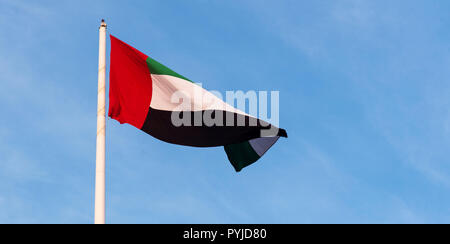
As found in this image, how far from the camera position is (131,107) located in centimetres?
2019

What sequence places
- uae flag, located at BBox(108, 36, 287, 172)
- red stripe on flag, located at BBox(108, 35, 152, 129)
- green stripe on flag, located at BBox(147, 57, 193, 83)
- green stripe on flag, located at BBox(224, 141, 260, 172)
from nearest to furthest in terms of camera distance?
red stripe on flag, located at BBox(108, 35, 152, 129), uae flag, located at BBox(108, 36, 287, 172), green stripe on flag, located at BBox(147, 57, 193, 83), green stripe on flag, located at BBox(224, 141, 260, 172)

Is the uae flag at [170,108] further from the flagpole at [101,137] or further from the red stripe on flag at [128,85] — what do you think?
the flagpole at [101,137]

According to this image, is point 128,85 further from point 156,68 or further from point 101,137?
point 101,137

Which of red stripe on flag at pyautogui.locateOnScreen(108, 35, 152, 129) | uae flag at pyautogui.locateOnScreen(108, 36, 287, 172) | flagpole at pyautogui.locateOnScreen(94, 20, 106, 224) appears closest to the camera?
flagpole at pyautogui.locateOnScreen(94, 20, 106, 224)

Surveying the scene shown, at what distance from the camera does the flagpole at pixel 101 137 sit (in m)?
18.0

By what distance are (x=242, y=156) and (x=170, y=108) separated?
2.87 m

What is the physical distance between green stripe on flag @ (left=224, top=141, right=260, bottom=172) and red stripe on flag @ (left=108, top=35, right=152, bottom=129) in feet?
10.5

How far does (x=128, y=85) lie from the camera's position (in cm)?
2053

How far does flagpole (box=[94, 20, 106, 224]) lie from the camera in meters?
18.0

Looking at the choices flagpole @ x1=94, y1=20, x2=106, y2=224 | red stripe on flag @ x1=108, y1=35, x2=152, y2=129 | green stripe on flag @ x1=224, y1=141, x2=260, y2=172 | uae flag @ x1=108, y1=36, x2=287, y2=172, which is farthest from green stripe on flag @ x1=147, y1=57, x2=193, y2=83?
green stripe on flag @ x1=224, y1=141, x2=260, y2=172

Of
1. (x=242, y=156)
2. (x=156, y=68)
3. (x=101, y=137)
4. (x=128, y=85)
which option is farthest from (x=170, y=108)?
(x=242, y=156)

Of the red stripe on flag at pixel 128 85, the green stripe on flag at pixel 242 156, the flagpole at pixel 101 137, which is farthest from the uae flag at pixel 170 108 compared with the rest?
the green stripe on flag at pixel 242 156

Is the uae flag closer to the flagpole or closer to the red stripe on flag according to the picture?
the red stripe on flag
